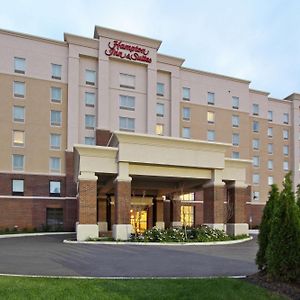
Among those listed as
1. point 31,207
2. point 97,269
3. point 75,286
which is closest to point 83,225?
point 97,269

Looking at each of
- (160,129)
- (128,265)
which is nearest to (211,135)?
(160,129)

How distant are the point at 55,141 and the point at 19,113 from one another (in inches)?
187

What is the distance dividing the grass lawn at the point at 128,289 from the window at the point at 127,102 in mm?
37444

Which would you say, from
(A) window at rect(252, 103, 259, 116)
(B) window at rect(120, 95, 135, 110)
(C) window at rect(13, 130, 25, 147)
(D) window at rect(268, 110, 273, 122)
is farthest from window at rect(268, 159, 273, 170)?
(C) window at rect(13, 130, 25, 147)

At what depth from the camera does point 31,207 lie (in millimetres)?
40625

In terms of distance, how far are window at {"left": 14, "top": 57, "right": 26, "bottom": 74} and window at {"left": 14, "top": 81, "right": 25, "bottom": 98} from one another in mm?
1240

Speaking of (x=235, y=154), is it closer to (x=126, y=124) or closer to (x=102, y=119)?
(x=126, y=124)

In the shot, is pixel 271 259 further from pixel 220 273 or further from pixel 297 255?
pixel 220 273

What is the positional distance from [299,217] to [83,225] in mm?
15966

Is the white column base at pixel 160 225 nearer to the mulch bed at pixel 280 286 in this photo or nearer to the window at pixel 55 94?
the window at pixel 55 94

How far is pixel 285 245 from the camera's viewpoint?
9.29m

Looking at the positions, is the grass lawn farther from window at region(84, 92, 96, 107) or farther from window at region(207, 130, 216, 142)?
window at region(207, 130, 216, 142)

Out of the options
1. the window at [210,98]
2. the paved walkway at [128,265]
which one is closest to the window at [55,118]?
the window at [210,98]

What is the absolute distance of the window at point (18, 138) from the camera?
41125 mm
